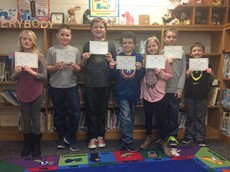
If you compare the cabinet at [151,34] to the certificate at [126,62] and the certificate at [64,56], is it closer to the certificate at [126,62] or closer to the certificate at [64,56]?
the certificate at [64,56]

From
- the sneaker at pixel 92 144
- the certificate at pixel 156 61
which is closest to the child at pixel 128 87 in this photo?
the certificate at pixel 156 61

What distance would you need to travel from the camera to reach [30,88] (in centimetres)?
216

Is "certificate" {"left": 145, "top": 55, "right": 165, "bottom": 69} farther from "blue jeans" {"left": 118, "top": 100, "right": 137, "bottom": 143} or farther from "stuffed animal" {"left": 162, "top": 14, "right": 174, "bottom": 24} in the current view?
"stuffed animal" {"left": 162, "top": 14, "right": 174, "bottom": 24}

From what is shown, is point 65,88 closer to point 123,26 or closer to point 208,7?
point 123,26

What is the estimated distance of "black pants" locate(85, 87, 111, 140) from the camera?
243 cm

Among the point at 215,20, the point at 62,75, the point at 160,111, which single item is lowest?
the point at 160,111

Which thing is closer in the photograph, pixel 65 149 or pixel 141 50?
pixel 65 149

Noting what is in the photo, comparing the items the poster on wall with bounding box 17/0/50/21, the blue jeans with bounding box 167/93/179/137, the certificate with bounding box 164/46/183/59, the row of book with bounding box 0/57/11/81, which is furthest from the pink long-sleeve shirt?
the row of book with bounding box 0/57/11/81

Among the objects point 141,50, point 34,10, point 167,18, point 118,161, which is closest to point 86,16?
point 34,10

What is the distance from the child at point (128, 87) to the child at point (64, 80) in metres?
0.43

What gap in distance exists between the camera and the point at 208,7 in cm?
278

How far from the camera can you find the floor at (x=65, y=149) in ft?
7.69

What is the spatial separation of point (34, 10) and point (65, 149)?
1.74m

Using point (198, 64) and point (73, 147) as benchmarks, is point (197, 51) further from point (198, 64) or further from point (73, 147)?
point (73, 147)
